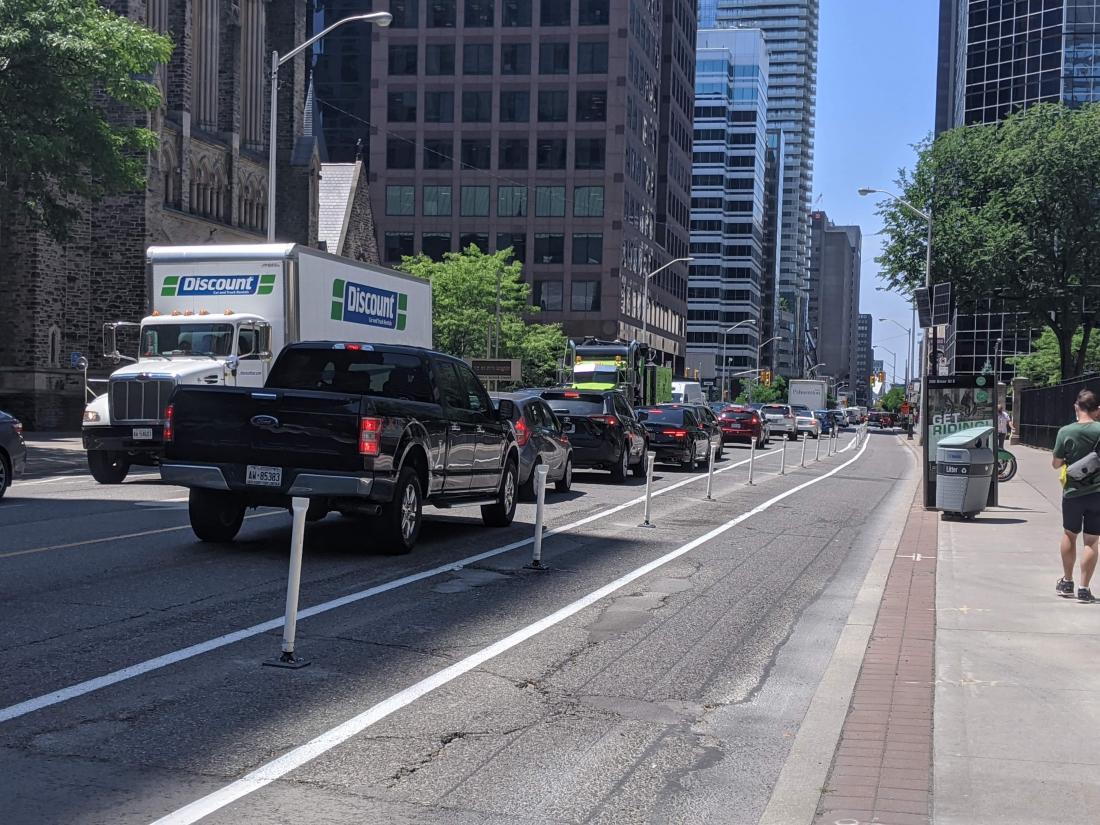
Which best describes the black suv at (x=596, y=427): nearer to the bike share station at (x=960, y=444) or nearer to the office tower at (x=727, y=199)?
the bike share station at (x=960, y=444)

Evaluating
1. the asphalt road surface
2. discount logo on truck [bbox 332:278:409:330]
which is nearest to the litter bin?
the asphalt road surface

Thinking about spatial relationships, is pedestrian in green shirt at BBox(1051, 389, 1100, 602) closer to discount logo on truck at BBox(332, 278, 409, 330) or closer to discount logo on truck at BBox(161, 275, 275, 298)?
discount logo on truck at BBox(161, 275, 275, 298)

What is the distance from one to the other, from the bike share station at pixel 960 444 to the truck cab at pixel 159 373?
11.2 metres

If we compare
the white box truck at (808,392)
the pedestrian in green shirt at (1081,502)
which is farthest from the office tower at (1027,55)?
the pedestrian in green shirt at (1081,502)

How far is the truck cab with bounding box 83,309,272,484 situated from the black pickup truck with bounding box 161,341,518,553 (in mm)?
7346

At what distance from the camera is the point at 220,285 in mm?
22594

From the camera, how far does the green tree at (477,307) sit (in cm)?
6844

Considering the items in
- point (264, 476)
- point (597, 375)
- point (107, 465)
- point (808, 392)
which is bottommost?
point (107, 465)

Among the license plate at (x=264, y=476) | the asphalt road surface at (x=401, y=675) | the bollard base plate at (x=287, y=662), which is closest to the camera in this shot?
the asphalt road surface at (x=401, y=675)

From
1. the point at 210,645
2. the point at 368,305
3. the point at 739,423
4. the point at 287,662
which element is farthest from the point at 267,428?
the point at 739,423

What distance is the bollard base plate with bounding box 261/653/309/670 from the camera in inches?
295

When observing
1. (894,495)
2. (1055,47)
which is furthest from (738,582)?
(1055,47)

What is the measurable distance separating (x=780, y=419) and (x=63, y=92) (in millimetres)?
40806

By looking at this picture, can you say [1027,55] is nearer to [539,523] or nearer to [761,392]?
[761,392]
